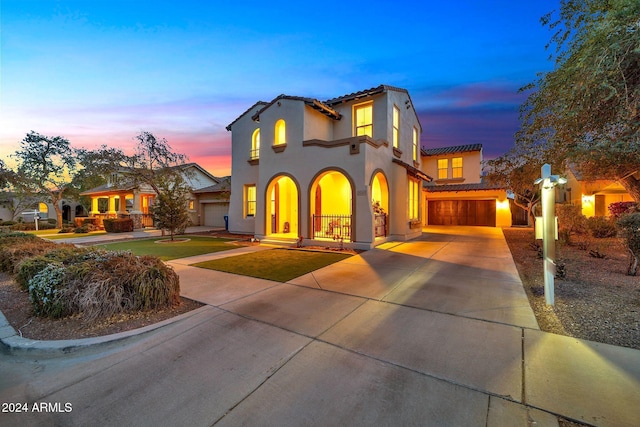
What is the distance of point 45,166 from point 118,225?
41.1 feet

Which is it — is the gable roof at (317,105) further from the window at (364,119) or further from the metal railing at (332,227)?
the metal railing at (332,227)

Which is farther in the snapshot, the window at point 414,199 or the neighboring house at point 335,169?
the window at point 414,199

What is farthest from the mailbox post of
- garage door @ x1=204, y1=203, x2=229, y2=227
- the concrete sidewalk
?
garage door @ x1=204, y1=203, x2=229, y2=227

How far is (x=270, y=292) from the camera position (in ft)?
18.2

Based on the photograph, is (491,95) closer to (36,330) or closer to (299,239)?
(299,239)

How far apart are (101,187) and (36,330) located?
3041 cm

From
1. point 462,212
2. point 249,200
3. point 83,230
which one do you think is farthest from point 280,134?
point 462,212

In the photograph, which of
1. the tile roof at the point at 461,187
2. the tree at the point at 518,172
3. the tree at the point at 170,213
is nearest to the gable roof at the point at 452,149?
the tile roof at the point at 461,187

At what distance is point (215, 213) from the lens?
918 inches

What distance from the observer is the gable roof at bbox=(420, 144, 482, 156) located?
22023 millimetres

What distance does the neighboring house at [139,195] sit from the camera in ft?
66.2

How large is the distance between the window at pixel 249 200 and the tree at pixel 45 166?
1949cm

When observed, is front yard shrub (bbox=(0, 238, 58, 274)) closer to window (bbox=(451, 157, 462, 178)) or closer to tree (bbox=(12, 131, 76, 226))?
tree (bbox=(12, 131, 76, 226))

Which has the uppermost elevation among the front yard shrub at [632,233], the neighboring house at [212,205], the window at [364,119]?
the window at [364,119]
